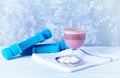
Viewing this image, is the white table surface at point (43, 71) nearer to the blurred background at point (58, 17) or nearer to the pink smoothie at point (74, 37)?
the pink smoothie at point (74, 37)

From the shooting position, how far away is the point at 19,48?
970 millimetres

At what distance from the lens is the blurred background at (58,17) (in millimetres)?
1149

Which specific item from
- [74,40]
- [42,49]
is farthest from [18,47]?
[74,40]

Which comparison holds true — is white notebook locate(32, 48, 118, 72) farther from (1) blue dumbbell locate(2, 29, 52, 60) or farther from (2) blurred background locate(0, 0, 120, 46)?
(2) blurred background locate(0, 0, 120, 46)

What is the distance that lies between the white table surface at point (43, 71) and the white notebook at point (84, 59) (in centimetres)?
2

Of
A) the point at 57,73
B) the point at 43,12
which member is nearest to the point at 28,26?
the point at 43,12

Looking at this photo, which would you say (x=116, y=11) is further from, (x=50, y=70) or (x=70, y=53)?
(x=50, y=70)

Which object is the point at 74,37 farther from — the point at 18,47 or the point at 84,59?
the point at 18,47

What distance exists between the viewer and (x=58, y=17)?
3.81ft

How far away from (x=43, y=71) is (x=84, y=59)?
185mm

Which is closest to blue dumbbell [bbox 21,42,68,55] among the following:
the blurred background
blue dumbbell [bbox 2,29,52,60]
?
blue dumbbell [bbox 2,29,52,60]

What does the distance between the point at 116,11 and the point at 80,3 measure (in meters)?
0.17

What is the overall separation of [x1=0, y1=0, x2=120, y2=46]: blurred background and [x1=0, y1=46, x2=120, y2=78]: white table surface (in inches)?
10.3

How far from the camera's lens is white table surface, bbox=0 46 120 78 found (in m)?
0.78
